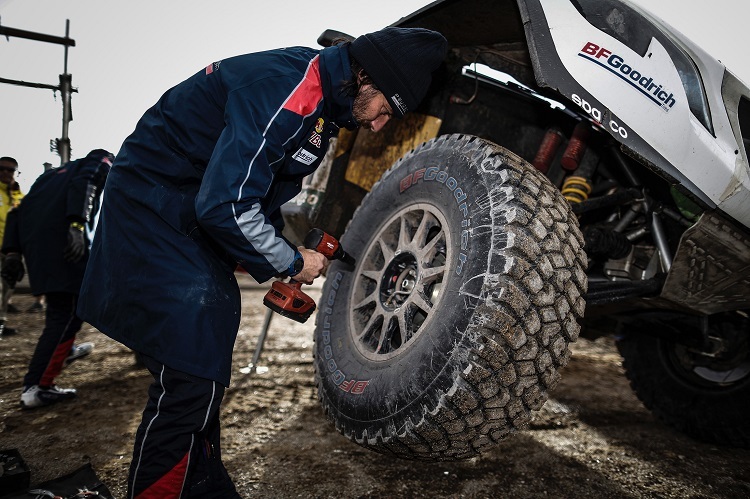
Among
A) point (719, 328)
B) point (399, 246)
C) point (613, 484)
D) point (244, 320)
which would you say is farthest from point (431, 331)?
point (244, 320)

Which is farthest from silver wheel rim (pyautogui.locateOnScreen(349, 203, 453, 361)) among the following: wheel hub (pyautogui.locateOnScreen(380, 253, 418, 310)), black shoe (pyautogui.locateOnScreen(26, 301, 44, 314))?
black shoe (pyautogui.locateOnScreen(26, 301, 44, 314))

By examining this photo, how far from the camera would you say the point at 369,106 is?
1579 mm

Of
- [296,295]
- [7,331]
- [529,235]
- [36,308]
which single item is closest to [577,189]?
[529,235]

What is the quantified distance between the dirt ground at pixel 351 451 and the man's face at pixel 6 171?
130 inches

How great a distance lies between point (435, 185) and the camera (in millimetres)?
1642

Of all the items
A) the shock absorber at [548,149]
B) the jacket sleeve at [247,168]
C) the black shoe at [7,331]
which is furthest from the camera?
the black shoe at [7,331]

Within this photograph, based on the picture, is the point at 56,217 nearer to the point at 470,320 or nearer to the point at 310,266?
the point at 310,266

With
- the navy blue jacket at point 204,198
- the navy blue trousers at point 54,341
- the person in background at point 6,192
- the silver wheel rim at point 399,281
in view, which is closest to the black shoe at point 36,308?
the person in background at point 6,192

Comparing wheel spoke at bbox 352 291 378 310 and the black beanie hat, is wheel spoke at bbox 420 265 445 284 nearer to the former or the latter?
wheel spoke at bbox 352 291 378 310

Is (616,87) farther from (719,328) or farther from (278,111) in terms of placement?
(719,328)

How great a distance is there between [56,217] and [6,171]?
3436 mm

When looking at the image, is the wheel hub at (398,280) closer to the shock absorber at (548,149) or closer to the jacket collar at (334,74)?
the jacket collar at (334,74)

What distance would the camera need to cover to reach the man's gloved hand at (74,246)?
273 centimetres

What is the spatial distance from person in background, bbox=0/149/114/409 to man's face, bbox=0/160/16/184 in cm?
292
